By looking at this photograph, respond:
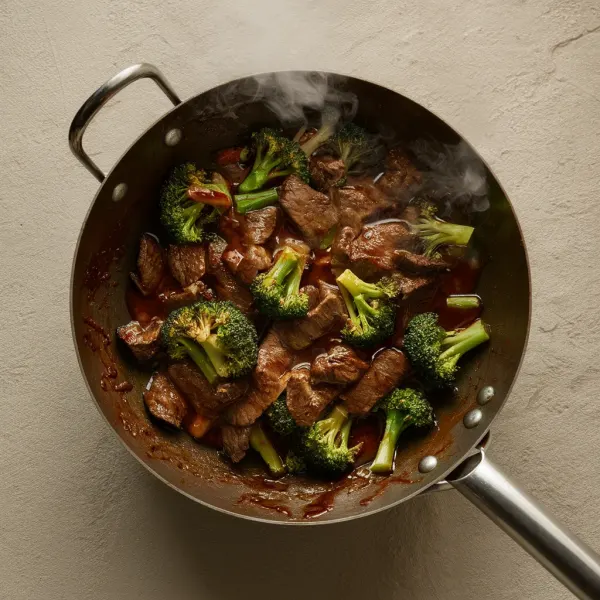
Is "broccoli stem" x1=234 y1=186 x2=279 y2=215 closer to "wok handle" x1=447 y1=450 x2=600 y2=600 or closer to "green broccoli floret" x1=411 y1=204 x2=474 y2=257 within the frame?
"green broccoli floret" x1=411 y1=204 x2=474 y2=257

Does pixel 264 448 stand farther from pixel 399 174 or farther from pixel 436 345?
pixel 399 174

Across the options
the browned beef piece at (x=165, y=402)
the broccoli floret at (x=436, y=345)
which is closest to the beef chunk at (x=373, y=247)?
the broccoli floret at (x=436, y=345)

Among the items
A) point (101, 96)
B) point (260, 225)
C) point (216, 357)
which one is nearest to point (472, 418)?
point (216, 357)

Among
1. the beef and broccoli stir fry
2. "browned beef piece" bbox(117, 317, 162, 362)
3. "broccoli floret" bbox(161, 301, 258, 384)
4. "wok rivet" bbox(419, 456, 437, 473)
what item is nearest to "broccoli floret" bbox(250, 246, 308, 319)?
the beef and broccoli stir fry

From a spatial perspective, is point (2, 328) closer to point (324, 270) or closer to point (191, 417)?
point (191, 417)

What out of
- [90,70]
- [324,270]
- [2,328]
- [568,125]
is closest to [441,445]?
[324,270]

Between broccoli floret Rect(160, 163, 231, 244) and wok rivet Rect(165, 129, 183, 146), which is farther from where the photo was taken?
broccoli floret Rect(160, 163, 231, 244)

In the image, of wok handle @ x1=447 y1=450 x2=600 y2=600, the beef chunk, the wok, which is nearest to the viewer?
wok handle @ x1=447 y1=450 x2=600 y2=600
